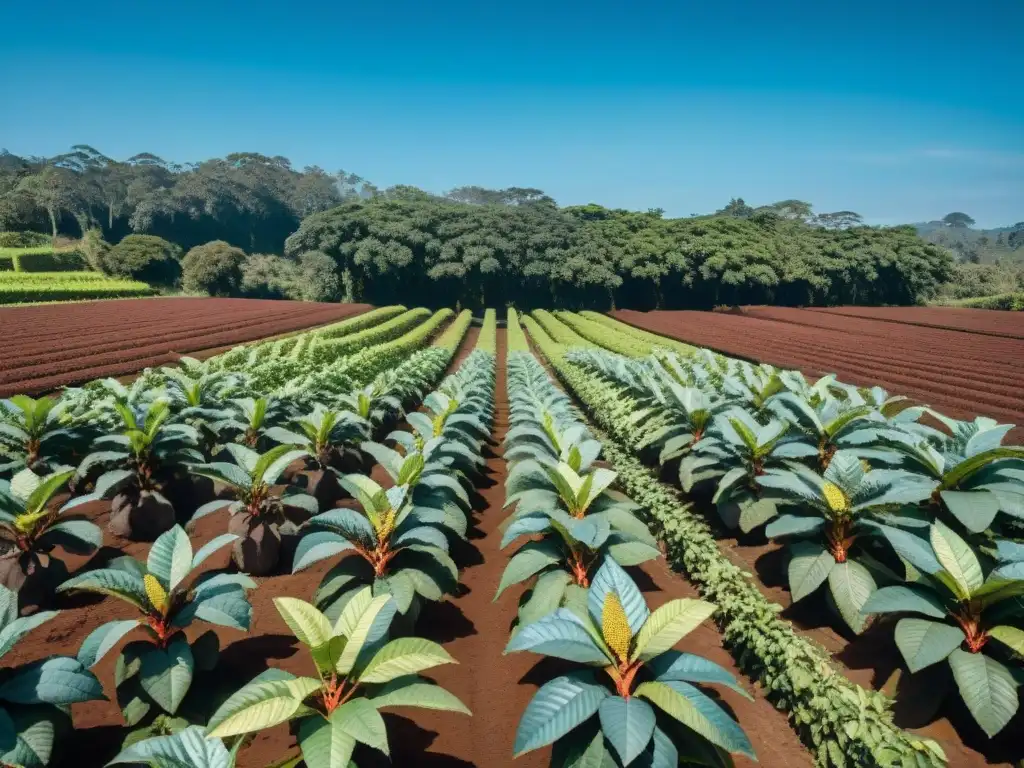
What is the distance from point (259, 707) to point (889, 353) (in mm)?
20370

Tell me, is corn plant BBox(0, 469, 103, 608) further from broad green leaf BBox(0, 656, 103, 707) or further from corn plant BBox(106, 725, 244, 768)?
corn plant BBox(106, 725, 244, 768)

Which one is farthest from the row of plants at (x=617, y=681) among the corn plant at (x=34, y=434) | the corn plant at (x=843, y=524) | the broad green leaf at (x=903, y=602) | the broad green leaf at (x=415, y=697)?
the corn plant at (x=34, y=434)

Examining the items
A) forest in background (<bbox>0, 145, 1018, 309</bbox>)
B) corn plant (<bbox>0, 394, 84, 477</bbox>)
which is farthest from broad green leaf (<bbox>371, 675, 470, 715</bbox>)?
forest in background (<bbox>0, 145, 1018, 309</bbox>)

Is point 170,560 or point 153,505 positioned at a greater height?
point 170,560

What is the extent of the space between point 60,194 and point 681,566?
65.3 meters

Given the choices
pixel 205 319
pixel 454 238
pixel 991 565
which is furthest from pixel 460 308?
pixel 991 565

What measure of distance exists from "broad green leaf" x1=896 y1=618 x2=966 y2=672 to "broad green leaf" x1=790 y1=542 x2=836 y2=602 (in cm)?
62

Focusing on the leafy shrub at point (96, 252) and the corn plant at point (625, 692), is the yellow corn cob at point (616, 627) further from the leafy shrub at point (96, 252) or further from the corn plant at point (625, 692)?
the leafy shrub at point (96, 252)

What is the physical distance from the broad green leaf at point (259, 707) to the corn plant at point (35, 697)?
62 cm

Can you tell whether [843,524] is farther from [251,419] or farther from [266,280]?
[266,280]

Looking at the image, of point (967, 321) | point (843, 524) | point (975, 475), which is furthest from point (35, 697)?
point (967, 321)

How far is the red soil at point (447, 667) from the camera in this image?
2.49 m

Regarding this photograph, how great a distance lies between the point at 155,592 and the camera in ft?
7.84

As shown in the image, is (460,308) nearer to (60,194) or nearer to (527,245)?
(527,245)
